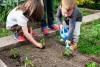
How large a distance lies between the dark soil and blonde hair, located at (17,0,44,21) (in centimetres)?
55

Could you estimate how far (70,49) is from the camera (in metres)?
4.36

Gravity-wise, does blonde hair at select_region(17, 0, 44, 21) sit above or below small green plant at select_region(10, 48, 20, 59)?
above

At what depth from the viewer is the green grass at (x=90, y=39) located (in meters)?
4.59

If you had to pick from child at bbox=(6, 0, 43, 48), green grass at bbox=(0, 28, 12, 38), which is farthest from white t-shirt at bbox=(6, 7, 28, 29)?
green grass at bbox=(0, 28, 12, 38)

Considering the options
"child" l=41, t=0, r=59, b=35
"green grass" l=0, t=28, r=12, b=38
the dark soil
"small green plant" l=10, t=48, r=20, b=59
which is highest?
"child" l=41, t=0, r=59, b=35

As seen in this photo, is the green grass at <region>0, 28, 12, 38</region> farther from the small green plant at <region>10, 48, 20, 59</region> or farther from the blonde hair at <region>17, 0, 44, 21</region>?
the small green plant at <region>10, 48, 20, 59</region>

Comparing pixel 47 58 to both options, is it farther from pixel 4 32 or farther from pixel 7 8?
pixel 7 8

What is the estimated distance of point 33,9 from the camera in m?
4.60

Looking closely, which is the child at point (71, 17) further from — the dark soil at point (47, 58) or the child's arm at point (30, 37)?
the child's arm at point (30, 37)

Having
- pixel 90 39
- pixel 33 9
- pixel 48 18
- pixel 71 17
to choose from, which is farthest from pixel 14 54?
pixel 90 39

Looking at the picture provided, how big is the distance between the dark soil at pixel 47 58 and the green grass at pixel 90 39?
213 mm

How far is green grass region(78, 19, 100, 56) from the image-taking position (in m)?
4.59

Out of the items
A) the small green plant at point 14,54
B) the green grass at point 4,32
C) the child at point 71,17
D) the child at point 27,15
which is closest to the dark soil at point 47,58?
the small green plant at point 14,54

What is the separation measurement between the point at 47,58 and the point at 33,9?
0.90m
